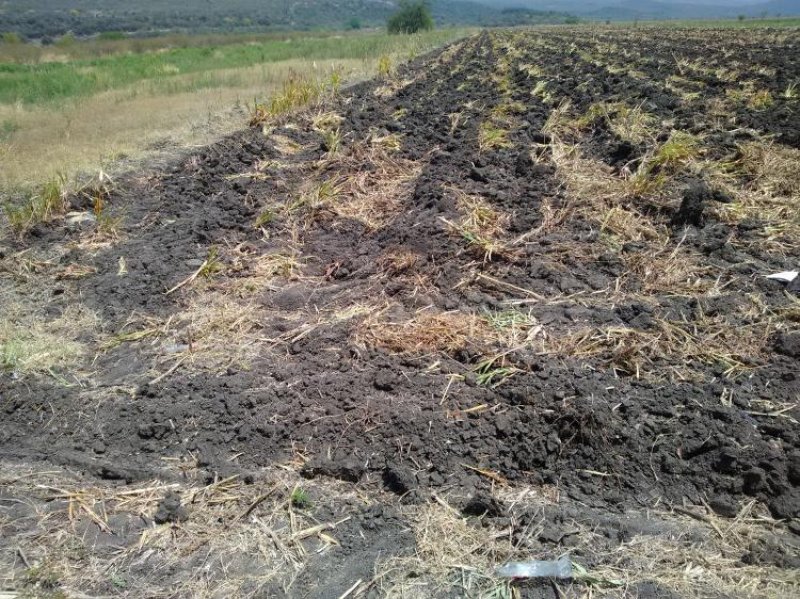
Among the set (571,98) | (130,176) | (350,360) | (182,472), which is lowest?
(182,472)

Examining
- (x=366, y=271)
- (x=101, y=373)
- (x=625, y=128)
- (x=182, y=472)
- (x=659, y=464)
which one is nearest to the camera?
(x=659, y=464)

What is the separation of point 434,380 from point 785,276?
2.79m

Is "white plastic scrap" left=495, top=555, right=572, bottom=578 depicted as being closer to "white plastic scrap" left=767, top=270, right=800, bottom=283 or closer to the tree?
"white plastic scrap" left=767, top=270, right=800, bottom=283

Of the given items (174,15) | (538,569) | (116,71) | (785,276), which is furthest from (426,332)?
(174,15)

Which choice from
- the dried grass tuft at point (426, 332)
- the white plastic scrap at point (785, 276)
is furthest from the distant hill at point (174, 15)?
the white plastic scrap at point (785, 276)

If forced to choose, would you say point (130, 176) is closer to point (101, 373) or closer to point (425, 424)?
point (101, 373)

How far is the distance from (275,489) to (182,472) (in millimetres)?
548

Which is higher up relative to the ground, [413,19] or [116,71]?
[413,19]

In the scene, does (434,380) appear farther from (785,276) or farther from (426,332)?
(785,276)

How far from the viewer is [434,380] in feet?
10.9

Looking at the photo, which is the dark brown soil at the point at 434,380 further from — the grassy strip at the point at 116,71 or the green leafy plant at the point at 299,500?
the grassy strip at the point at 116,71

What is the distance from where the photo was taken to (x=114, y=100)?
1355 cm

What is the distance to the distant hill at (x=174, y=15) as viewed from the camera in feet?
224

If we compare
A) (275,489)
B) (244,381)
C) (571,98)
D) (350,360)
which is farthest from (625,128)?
(275,489)
